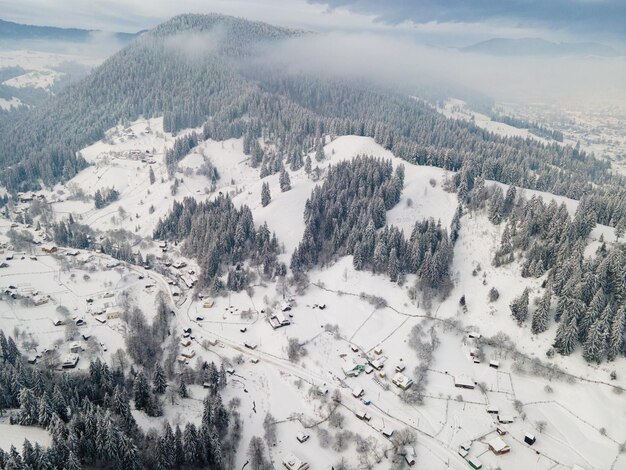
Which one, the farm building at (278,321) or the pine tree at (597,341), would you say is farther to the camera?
the farm building at (278,321)

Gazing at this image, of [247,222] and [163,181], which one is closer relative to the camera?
[247,222]

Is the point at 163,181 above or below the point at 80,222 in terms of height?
above

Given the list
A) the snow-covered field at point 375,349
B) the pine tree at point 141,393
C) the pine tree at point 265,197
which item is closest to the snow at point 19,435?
the pine tree at point 141,393

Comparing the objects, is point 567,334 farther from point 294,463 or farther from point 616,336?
point 294,463

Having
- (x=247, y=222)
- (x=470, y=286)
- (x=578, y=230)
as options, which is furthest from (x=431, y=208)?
(x=247, y=222)

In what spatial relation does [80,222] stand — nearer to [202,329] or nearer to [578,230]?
[202,329]

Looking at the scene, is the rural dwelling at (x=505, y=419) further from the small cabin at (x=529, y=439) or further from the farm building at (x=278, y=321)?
the farm building at (x=278, y=321)

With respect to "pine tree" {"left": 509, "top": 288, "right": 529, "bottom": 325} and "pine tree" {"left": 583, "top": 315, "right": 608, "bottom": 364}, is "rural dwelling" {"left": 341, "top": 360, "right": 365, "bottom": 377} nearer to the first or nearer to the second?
"pine tree" {"left": 509, "top": 288, "right": 529, "bottom": 325}
